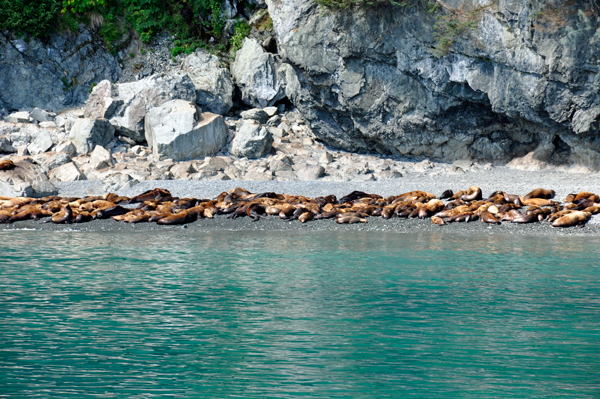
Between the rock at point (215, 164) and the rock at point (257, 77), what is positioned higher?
the rock at point (257, 77)

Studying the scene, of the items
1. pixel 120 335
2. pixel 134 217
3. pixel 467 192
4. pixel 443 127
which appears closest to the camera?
pixel 120 335

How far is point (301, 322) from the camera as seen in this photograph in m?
5.70

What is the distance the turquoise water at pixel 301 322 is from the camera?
439 cm

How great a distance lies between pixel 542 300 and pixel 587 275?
149 centimetres

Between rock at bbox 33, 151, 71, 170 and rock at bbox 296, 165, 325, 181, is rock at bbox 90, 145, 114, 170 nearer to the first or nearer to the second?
rock at bbox 33, 151, 71, 170

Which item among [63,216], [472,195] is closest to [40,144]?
[63,216]

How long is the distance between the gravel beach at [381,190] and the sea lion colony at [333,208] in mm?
197

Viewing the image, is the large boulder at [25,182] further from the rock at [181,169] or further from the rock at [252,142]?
the rock at [252,142]

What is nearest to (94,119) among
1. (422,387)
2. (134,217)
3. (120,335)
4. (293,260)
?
(134,217)

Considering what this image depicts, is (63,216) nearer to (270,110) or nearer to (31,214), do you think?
(31,214)

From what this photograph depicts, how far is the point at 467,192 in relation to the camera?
1384 cm

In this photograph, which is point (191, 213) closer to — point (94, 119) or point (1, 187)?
point (1, 187)

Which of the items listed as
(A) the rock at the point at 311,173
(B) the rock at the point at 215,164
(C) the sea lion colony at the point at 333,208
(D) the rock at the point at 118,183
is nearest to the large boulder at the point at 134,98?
(B) the rock at the point at 215,164

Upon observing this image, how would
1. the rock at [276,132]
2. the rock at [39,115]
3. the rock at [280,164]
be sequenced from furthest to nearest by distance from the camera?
1. the rock at [39,115]
2. the rock at [276,132]
3. the rock at [280,164]
